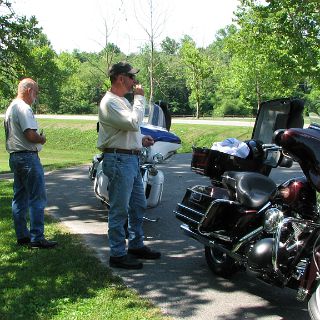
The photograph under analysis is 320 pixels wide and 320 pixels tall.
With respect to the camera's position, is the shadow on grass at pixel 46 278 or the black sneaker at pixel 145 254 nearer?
the shadow on grass at pixel 46 278

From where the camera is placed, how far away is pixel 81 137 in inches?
1372

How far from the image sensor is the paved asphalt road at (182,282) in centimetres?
412

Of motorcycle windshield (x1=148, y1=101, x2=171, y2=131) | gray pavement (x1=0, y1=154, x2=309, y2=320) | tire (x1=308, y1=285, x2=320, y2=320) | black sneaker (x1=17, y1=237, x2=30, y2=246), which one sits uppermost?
motorcycle windshield (x1=148, y1=101, x2=171, y2=131)

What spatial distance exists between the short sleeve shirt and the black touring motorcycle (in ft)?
5.99

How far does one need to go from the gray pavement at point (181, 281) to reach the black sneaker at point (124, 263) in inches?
2.6

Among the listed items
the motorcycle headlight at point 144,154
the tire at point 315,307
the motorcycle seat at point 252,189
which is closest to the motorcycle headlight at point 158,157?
the motorcycle headlight at point 144,154

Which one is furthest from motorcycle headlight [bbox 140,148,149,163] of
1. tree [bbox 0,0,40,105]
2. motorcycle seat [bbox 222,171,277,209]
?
tree [bbox 0,0,40,105]

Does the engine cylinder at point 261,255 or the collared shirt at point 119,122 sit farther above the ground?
the collared shirt at point 119,122

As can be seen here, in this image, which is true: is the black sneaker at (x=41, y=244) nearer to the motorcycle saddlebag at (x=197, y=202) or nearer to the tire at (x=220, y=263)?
the motorcycle saddlebag at (x=197, y=202)

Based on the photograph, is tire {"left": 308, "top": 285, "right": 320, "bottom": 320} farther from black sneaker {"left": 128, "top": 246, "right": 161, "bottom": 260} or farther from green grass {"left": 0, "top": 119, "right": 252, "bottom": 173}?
green grass {"left": 0, "top": 119, "right": 252, "bottom": 173}

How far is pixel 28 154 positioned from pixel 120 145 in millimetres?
1209

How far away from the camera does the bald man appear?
5.50 meters

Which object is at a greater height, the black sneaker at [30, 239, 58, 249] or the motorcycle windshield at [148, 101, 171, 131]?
the motorcycle windshield at [148, 101, 171, 131]

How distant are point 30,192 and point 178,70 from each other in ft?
174
